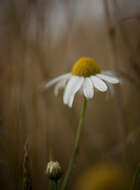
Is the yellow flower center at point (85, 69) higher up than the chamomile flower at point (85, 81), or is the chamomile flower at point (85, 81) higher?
the yellow flower center at point (85, 69)

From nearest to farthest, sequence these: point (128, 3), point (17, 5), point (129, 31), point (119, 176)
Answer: point (119, 176)
point (17, 5)
point (128, 3)
point (129, 31)

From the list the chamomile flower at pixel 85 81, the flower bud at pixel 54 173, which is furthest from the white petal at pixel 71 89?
the flower bud at pixel 54 173

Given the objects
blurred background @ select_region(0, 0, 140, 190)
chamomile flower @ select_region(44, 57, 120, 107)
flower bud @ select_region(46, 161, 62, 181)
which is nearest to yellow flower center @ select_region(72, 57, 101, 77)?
chamomile flower @ select_region(44, 57, 120, 107)

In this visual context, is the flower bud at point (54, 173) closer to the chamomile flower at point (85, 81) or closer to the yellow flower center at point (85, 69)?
the chamomile flower at point (85, 81)

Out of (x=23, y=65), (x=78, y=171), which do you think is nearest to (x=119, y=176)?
(x=78, y=171)

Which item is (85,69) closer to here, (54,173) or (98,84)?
(98,84)

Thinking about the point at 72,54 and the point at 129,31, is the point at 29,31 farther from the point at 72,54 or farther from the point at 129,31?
the point at 72,54
